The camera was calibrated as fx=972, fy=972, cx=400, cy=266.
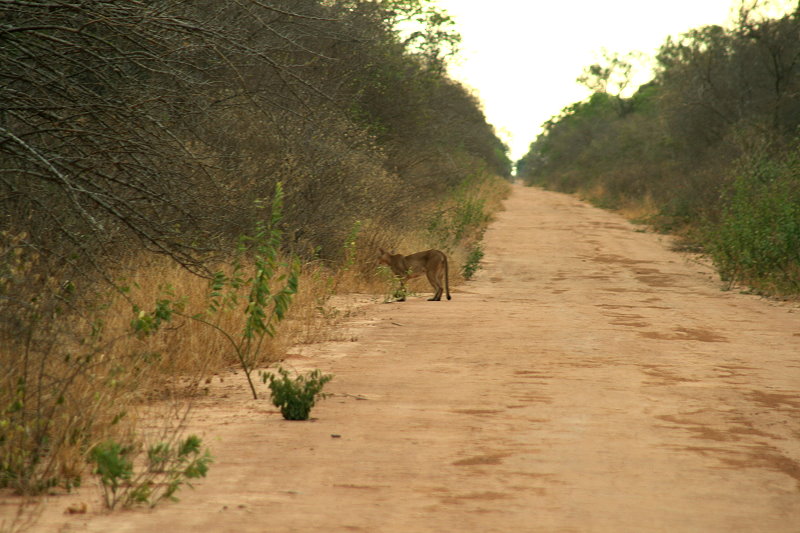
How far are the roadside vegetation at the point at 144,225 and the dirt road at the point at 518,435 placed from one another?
0.43m

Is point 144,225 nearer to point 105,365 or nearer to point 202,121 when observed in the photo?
point 105,365

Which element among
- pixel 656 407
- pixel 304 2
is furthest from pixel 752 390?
pixel 304 2

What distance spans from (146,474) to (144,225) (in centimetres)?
332

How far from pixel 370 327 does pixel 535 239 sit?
50.6ft

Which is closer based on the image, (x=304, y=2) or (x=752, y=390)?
(x=752, y=390)

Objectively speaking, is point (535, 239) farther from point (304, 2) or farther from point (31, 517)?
point (31, 517)

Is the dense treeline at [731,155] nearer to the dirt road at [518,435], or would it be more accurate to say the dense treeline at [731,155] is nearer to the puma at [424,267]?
the dirt road at [518,435]

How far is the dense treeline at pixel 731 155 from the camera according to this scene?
16.7m

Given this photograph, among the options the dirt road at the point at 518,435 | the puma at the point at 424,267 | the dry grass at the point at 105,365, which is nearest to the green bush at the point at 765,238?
the dirt road at the point at 518,435

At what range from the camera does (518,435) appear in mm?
5984

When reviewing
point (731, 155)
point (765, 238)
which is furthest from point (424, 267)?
point (731, 155)

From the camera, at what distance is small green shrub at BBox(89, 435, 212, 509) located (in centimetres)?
432

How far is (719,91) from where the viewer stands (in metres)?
34.3

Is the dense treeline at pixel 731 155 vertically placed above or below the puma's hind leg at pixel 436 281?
above
